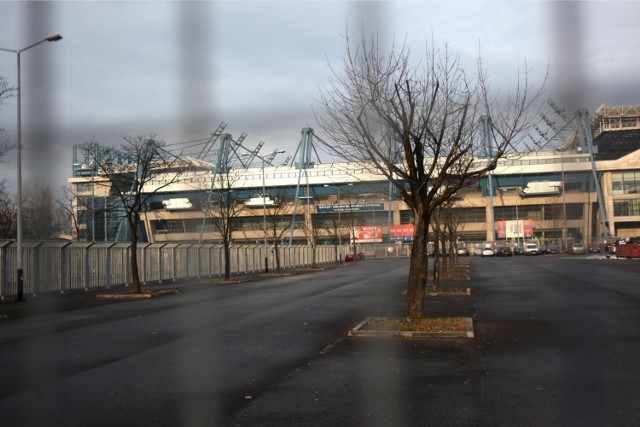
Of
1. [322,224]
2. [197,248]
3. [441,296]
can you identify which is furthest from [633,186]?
[441,296]

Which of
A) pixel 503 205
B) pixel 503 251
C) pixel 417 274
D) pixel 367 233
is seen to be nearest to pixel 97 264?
pixel 417 274

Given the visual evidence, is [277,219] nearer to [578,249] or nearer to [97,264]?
A: [97,264]

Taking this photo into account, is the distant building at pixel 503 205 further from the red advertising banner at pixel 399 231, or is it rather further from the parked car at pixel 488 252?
the parked car at pixel 488 252

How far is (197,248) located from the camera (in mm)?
36219

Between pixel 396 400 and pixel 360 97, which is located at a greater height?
pixel 360 97

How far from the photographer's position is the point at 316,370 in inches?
317

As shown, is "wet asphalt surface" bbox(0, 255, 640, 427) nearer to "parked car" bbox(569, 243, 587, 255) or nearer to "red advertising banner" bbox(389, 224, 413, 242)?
"parked car" bbox(569, 243, 587, 255)

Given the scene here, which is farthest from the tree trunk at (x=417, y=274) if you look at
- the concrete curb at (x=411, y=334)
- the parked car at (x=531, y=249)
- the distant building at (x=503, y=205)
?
the parked car at (x=531, y=249)

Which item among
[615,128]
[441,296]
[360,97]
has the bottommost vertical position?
[441,296]

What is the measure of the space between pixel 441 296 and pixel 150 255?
1727cm

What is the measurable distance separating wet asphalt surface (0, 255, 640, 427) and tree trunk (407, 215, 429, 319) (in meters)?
1.20

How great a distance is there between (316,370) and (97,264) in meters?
20.8

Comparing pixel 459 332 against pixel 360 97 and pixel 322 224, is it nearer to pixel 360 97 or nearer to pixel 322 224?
pixel 360 97

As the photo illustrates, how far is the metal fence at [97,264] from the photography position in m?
22.3
